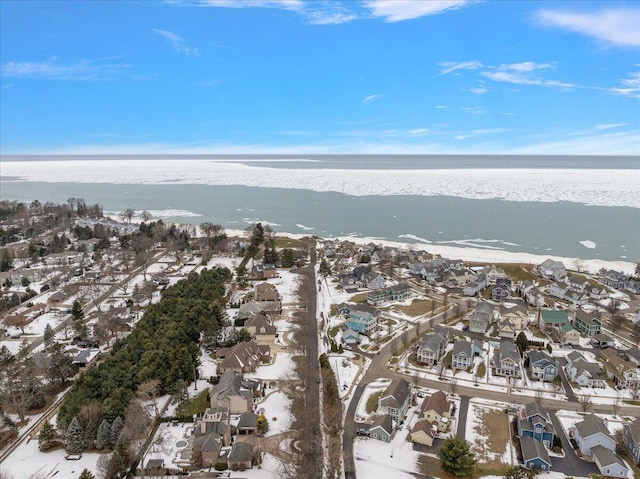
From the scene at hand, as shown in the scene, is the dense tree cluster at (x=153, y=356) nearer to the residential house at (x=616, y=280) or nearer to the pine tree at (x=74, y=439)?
the pine tree at (x=74, y=439)

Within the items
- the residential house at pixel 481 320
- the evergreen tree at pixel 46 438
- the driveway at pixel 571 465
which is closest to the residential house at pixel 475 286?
the residential house at pixel 481 320

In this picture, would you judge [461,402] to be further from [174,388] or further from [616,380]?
[174,388]

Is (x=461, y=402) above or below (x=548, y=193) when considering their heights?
below

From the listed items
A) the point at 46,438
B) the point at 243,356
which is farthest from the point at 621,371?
the point at 46,438

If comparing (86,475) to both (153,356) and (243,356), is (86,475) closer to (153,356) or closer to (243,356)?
(153,356)

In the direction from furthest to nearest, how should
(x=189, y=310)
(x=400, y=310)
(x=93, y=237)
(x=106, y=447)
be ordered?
(x=93, y=237)
(x=400, y=310)
(x=189, y=310)
(x=106, y=447)

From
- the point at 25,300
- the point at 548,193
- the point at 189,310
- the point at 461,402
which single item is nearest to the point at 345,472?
the point at 461,402

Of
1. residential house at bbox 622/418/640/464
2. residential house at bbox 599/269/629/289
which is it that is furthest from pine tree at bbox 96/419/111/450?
residential house at bbox 599/269/629/289
